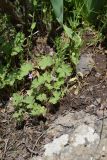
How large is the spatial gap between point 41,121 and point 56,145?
194mm

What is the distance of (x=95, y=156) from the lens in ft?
7.53

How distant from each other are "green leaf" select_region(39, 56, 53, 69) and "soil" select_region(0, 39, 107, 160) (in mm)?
219

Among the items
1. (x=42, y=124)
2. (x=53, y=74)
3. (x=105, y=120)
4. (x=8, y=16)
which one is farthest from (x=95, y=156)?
(x=8, y=16)

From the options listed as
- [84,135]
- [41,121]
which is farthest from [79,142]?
[41,121]

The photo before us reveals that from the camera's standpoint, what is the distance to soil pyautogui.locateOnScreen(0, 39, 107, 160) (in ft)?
7.88

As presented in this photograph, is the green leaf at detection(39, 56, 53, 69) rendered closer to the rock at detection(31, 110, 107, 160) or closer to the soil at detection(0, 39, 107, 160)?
the soil at detection(0, 39, 107, 160)

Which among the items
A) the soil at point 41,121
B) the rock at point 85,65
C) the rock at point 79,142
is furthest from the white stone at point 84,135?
the rock at point 85,65

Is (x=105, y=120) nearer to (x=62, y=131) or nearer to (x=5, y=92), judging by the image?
(x=62, y=131)

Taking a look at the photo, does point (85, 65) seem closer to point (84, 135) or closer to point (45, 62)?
point (45, 62)

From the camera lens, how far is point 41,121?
2488 mm

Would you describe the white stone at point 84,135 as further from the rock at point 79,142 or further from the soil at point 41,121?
the soil at point 41,121

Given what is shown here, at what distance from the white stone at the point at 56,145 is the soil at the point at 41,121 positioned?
0.04 metres

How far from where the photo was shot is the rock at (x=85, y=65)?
8.60 ft

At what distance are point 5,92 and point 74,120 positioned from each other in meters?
0.50
